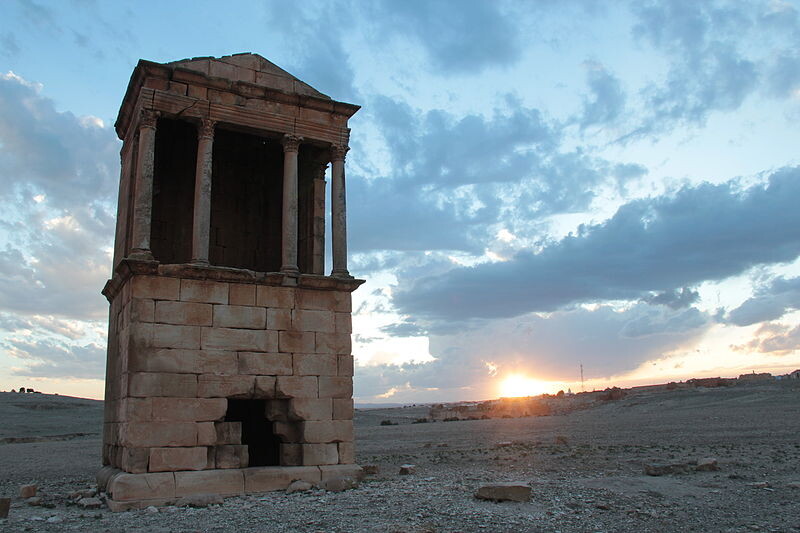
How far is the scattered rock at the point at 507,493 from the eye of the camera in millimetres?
8992

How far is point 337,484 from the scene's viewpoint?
34.8 ft

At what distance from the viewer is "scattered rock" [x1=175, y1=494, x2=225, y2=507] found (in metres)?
9.41

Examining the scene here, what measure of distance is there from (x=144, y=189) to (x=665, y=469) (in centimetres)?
1021

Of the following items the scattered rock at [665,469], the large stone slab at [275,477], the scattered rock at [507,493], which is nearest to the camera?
the scattered rock at [507,493]

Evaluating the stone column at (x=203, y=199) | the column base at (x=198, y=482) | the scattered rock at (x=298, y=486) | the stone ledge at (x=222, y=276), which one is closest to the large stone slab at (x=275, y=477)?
the column base at (x=198, y=482)

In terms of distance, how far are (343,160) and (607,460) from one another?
820 centimetres

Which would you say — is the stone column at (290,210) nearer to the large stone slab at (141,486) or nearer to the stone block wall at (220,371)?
the stone block wall at (220,371)

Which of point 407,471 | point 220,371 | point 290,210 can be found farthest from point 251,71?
point 407,471

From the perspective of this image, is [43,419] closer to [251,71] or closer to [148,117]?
A: [148,117]

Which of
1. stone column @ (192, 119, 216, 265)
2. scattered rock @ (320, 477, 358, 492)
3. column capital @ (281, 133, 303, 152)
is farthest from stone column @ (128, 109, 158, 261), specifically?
scattered rock @ (320, 477, 358, 492)

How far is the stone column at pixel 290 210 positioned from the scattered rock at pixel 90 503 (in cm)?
463

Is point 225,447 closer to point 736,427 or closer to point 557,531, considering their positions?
point 557,531

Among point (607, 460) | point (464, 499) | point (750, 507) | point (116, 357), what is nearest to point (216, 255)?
point (116, 357)

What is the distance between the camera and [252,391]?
35.9 ft
